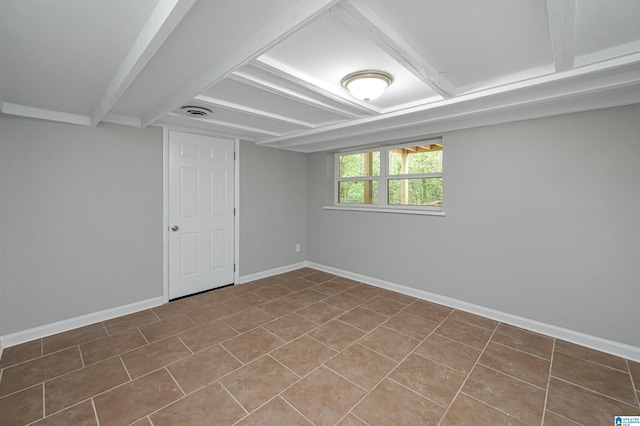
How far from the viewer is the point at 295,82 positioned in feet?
6.75

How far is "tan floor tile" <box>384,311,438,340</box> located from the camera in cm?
274

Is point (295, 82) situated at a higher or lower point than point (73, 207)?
higher

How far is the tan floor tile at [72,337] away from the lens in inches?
97.5

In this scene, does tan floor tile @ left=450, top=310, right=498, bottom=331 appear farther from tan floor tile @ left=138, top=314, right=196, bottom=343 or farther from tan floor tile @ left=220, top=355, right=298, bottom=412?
tan floor tile @ left=138, top=314, right=196, bottom=343

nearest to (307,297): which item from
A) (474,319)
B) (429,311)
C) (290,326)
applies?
(290,326)

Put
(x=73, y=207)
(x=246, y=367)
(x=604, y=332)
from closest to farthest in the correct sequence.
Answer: (x=246, y=367), (x=604, y=332), (x=73, y=207)

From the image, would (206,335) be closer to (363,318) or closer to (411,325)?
(363,318)

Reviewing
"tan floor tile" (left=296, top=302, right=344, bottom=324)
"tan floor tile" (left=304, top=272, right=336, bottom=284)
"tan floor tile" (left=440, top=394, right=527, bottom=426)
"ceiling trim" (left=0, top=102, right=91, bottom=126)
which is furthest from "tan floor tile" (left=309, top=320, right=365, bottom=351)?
"ceiling trim" (left=0, top=102, right=91, bottom=126)

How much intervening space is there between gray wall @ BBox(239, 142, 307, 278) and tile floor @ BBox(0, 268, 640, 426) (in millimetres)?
1405

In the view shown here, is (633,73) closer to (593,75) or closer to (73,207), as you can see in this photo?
(593,75)

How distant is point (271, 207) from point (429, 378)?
3268 mm

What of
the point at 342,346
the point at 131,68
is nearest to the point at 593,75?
the point at 342,346

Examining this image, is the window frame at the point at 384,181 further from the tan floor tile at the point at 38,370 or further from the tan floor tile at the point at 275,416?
the tan floor tile at the point at 38,370

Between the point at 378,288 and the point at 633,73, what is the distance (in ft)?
10.5
